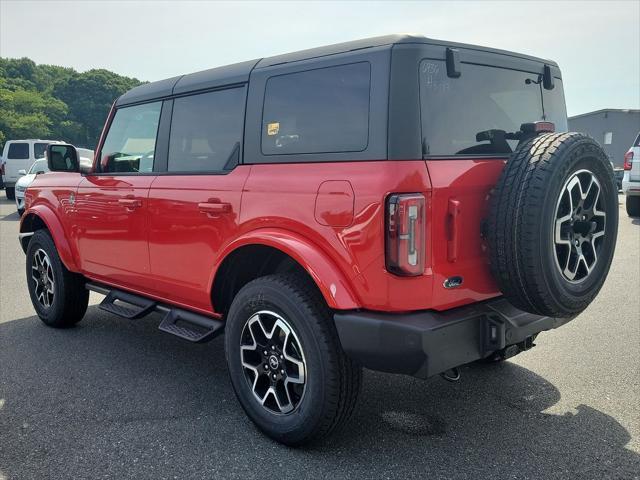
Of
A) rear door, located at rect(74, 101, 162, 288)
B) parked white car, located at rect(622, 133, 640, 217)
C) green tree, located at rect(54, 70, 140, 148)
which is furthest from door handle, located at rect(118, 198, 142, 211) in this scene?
green tree, located at rect(54, 70, 140, 148)

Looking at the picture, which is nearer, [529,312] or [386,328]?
[386,328]

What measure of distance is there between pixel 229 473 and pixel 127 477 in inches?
18.7

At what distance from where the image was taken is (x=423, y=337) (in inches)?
96.4

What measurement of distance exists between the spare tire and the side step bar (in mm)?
1745

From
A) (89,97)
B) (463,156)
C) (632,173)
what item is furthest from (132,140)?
(89,97)

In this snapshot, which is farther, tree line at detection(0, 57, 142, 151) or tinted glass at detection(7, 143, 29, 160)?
tree line at detection(0, 57, 142, 151)

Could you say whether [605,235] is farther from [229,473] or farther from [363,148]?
[229,473]

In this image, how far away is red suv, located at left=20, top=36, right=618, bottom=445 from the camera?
2516mm

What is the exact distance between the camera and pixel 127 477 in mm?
2672

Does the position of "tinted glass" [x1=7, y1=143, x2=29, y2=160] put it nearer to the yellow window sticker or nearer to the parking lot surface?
the parking lot surface

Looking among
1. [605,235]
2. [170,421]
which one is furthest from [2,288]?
[605,235]

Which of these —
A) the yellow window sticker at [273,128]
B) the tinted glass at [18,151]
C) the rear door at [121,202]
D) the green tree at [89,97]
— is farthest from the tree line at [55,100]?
the yellow window sticker at [273,128]

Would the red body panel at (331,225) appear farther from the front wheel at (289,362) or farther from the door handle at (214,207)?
the front wheel at (289,362)

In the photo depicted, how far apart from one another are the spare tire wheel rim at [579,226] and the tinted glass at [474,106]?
43 cm
